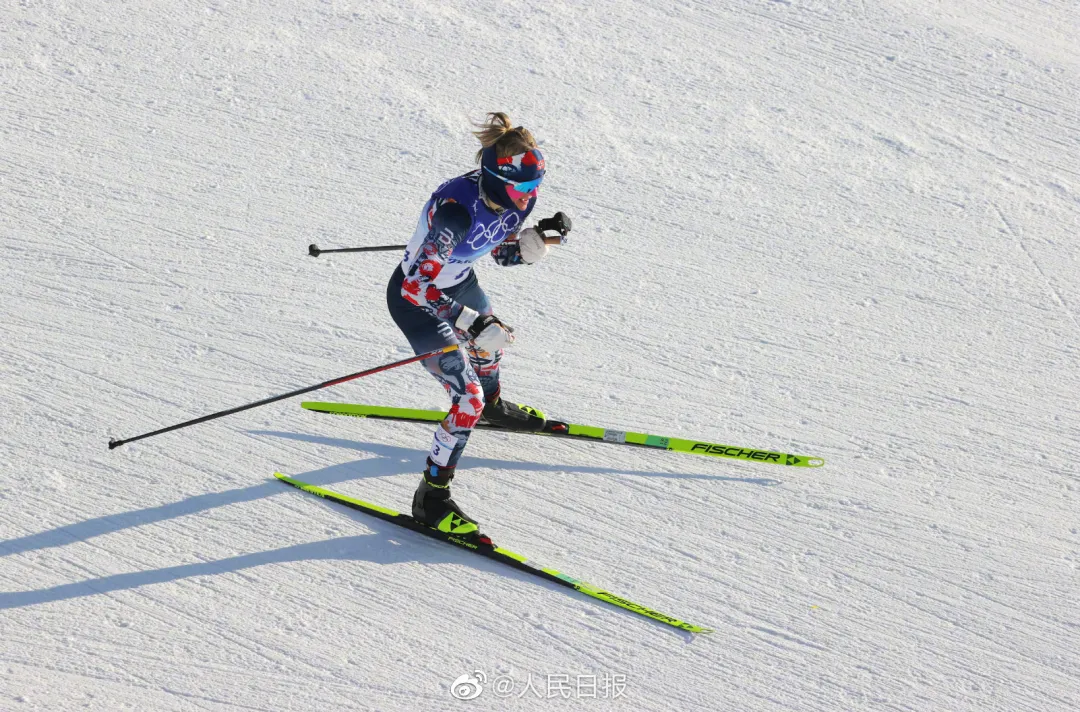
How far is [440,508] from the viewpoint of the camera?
475 cm

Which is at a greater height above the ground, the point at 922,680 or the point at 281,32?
the point at 281,32

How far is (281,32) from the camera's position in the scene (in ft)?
28.1

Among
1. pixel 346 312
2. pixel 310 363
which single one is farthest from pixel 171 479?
pixel 346 312

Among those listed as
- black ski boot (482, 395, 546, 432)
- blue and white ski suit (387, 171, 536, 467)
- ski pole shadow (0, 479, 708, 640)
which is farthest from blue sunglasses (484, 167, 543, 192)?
ski pole shadow (0, 479, 708, 640)

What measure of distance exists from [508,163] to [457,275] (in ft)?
2.20

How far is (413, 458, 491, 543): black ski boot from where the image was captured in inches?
185

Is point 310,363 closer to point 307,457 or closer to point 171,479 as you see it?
point 307,457

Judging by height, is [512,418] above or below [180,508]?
above

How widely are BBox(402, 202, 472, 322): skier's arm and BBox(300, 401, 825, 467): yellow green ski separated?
0.99 meters

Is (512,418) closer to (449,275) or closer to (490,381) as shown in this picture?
(490,381)

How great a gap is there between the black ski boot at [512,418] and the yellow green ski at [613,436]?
0.14 ft

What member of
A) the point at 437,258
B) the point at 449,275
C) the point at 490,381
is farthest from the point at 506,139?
the point at 490,381

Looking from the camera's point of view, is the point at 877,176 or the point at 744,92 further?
the point at 744,92

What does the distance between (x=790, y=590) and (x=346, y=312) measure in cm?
329
